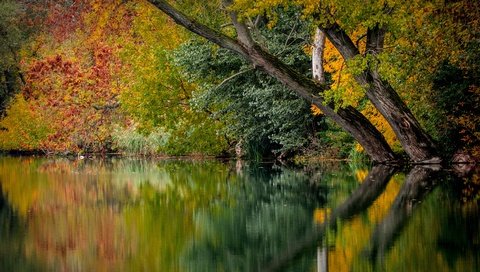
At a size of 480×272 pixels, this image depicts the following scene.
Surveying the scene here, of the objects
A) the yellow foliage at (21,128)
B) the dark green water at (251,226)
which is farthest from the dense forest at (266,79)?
the dark green water at (251,226)

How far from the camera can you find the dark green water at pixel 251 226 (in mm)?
7707

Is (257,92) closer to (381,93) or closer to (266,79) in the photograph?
(266,79)

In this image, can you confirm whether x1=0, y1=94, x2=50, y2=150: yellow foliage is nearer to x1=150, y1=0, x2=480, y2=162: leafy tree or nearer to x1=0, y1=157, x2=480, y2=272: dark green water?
x1=150, y1=0, x2=480, y2=162: leafy tree

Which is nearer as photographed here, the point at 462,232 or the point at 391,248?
the point at 391,248

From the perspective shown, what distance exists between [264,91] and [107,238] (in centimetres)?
1892

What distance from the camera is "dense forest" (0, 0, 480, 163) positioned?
Answer: 20.1 meters

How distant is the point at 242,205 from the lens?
1360 centimetres

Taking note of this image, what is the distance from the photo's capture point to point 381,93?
21.4 meters

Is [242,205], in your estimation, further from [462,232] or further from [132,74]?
[132,74]

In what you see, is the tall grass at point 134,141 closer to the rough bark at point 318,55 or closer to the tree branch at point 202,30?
the rough bark at point 318,55

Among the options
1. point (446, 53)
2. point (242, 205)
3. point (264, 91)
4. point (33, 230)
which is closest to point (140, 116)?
point (264, 91)

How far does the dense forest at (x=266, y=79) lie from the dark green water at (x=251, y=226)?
2987mm

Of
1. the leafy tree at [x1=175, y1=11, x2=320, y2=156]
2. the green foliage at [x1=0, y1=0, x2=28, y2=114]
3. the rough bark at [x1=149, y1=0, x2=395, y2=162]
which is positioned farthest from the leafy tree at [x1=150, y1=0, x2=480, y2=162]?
the green foliage at [x1=0, y1=0, x2=28, y2=114]

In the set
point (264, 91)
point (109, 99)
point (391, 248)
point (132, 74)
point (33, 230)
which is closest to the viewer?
point (391, 248)
